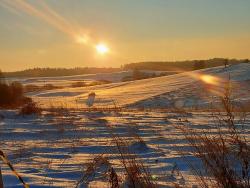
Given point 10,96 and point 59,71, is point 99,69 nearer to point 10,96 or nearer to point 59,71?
point 59,71

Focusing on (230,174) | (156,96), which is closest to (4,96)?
(156,96)

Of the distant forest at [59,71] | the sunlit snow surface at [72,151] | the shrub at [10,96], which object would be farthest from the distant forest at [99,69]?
the sunlit snow surface at [72,151]

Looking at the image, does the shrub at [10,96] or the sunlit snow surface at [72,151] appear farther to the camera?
the shrub at [10,96]

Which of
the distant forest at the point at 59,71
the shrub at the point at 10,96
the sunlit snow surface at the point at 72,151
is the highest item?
the sunlit snow surface at the point at 72,151

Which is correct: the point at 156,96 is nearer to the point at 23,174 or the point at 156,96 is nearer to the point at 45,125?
the point at 45,125

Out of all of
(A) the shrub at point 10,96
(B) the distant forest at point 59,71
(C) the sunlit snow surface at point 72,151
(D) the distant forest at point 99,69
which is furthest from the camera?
Result: (B) the distant forest at point 59,71

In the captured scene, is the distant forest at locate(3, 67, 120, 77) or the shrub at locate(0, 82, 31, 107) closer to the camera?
the shrub at locate(0, 82, 31, 107)

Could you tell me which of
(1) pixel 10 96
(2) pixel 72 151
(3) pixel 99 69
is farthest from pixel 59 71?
(2) pixel 72 151

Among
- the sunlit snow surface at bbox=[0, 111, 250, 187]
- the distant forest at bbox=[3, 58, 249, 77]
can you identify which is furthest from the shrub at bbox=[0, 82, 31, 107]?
the distant forest at bbox=[3, 58, 249, 77]

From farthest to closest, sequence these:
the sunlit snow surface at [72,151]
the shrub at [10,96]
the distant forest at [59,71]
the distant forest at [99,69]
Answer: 1. the distant forest at [59,71]
2. the distant forest at [99,69]
3. the shrub at [10,96]
4. the sunlit snow surface at [72,151]

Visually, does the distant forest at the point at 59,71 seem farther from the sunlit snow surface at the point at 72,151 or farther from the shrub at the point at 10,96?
the sunlit snow surface at the point at 72,151

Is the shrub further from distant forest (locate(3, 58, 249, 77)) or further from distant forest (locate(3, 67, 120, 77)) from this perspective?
distant forest (locate(3, 67, 120, 77))

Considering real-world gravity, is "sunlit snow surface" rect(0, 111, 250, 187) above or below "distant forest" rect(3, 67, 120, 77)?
above

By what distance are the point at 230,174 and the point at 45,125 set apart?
10.3 metres
